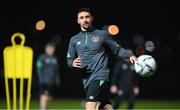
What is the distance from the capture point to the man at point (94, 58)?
30.2 ft

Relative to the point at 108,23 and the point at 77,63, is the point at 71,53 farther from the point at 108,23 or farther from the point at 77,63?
the point at 108,23

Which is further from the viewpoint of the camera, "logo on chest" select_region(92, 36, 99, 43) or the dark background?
the dark background

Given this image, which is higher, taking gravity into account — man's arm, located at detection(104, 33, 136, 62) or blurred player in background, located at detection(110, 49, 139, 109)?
man's arm, located at detection(104, 33, 136, 62)

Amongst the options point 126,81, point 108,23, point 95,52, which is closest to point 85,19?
point 95,52

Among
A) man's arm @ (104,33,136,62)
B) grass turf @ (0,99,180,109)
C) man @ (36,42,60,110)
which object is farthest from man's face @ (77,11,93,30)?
grass turf @ (0,99,180,109)

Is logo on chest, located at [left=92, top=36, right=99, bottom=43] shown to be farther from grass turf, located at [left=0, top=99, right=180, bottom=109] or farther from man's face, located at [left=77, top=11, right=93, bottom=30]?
grass turf, located at [left=0, top=99, right=180, bottom=109]

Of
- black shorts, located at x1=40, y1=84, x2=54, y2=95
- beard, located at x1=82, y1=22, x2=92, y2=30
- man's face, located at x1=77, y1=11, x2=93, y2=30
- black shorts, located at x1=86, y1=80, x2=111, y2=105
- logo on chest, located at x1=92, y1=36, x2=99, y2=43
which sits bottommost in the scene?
black shorts, located at x1=40, y1=84, x2=54, y2=95

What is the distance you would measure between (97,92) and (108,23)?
55.6 ft

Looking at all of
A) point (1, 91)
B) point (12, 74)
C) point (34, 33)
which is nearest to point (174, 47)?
point (34, 33)

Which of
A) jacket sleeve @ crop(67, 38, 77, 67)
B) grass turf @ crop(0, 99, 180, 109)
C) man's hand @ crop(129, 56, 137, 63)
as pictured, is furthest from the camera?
grass turf @ crop(0, 99, 180, 109)

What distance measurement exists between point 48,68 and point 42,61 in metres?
0.26

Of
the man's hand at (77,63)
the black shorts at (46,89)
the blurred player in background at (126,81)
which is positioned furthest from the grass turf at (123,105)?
the man's hand at (77,63)

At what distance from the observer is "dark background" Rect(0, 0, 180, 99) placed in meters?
24.8

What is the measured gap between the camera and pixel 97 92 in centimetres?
920
